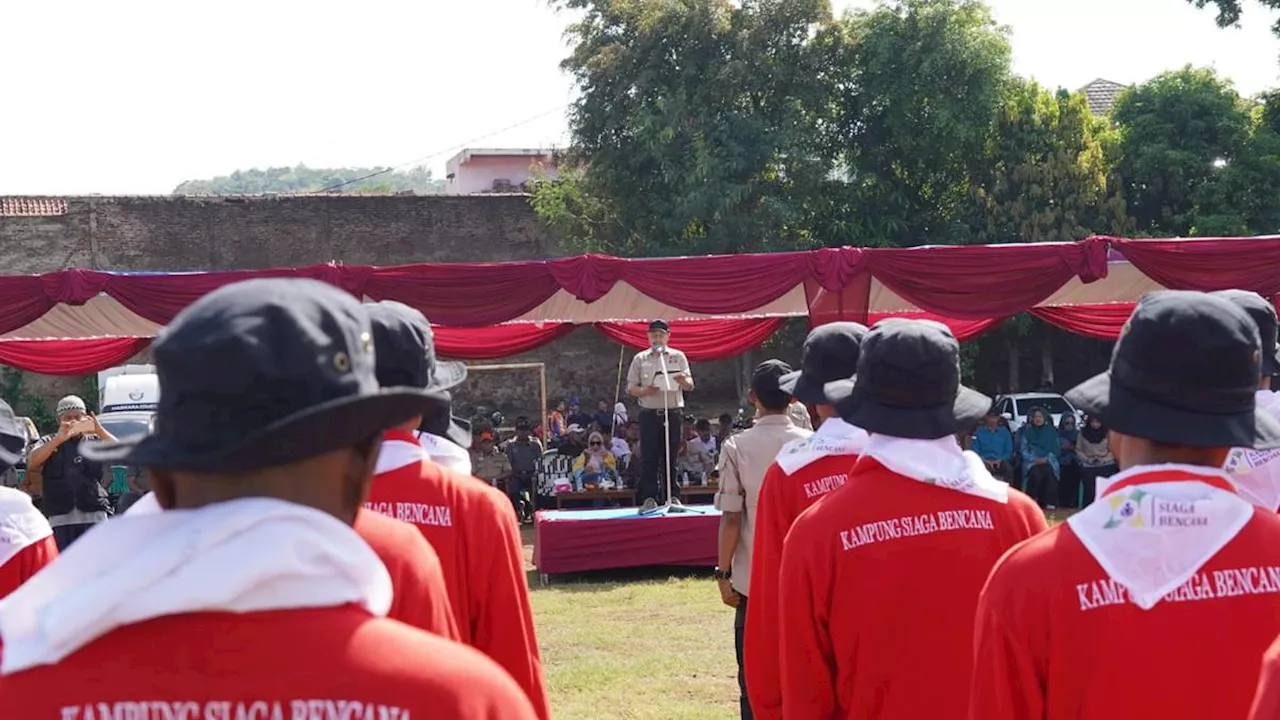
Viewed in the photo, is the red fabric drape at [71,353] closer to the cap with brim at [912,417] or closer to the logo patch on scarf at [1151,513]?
the cap with brim at [912,417]

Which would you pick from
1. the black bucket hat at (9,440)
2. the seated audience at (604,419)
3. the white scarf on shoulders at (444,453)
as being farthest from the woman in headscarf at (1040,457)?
the white scarf on shoulders at (444,453)

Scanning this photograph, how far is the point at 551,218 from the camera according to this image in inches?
1006

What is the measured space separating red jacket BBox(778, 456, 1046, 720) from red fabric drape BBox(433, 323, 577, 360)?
1173 cm

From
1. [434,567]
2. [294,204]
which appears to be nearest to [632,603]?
[434,567]

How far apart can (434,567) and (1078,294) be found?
1212 cm

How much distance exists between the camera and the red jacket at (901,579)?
3145mm

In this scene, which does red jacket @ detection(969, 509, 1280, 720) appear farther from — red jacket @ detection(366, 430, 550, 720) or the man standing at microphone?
the man standing at microphone

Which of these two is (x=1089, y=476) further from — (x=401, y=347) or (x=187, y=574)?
(x=187, y=574)

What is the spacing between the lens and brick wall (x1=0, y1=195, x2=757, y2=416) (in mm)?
25109

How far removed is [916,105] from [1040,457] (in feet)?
26.0

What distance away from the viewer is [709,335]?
15.5 m

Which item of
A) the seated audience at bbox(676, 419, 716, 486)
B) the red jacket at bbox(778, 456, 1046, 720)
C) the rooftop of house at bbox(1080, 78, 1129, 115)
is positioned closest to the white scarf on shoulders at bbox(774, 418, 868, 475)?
the red jacket at bbox(778, 456, 1046, 720)

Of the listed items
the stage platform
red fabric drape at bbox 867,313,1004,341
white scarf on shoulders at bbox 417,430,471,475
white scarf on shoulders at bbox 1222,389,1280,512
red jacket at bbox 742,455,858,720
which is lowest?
the stage platform

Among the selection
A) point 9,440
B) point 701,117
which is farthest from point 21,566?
point 701,117
